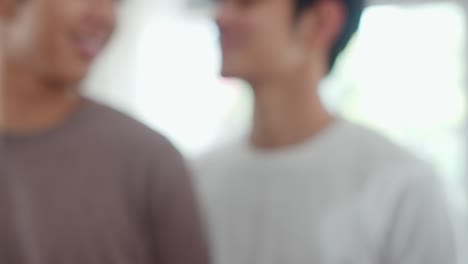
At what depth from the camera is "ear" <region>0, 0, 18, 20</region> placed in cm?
65

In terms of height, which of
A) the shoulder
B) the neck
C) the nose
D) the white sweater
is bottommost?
the white sweater

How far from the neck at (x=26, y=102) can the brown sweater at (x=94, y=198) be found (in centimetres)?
1

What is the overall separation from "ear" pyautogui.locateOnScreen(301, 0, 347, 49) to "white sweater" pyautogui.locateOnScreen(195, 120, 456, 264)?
11 centimetres

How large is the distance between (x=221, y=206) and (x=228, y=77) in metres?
0.16

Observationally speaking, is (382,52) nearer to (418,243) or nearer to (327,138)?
(327,138)

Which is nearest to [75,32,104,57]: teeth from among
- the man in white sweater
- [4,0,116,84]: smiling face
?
[4,0,116,84]: smiling face

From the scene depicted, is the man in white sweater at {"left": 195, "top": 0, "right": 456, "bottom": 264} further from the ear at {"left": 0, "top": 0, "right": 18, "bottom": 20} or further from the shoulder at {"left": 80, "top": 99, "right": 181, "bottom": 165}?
the ear at {"left": 0, "top": 0, "right": 18, "bottom": 20}

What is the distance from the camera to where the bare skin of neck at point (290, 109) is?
719 millimetres

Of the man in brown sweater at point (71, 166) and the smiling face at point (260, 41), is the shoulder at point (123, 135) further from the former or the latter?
the smiling face at point (260, 41)

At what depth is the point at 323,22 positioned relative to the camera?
0.72 metres

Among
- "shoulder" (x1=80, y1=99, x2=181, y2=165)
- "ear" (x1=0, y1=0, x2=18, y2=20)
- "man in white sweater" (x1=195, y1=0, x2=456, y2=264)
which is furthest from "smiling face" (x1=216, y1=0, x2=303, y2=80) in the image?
"ear" (x1=0, y1=0, x2=18, y2=20)

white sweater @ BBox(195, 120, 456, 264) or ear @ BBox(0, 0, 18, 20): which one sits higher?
ear @ BBox(0, 0, 18, 20)

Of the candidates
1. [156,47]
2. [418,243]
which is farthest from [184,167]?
[418,243]

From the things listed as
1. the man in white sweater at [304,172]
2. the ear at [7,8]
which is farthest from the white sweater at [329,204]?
the ear at [7,8]
